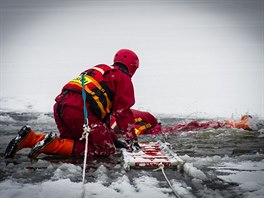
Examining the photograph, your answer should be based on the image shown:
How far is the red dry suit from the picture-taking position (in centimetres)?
352

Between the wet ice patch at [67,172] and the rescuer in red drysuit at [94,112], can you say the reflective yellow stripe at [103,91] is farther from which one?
the wet ice patch at [67,172]

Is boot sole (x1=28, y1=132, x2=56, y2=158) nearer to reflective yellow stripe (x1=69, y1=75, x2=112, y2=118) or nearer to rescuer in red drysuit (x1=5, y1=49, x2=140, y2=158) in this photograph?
rescuer in red drysuit (x1=5, y1=49, x2=140, y2=158)

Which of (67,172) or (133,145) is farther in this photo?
(133,145)

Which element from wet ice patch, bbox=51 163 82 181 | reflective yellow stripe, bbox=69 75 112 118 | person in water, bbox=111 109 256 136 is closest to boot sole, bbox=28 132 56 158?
wet ice patch, bbox=51 163 82 181

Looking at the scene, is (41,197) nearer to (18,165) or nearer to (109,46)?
(18,165)

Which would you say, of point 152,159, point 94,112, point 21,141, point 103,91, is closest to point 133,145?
point 152,159

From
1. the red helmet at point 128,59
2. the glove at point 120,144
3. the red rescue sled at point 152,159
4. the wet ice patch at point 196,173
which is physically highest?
the red helmet at point 128,59

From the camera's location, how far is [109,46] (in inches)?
2206

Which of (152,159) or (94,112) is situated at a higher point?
(94,112)

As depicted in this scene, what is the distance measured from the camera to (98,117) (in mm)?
3598

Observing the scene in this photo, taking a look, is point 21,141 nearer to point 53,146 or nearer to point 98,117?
point 53,146

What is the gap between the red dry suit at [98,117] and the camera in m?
3.52

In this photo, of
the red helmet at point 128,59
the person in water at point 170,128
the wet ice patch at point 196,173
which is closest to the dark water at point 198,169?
the wet ice patch at point 196,173

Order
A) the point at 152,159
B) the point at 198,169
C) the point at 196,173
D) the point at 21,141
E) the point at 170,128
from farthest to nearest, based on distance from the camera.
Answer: the point at 170,128, the point at 21,141, the point at 152,159, the point at 198,169, the point at 196,173
